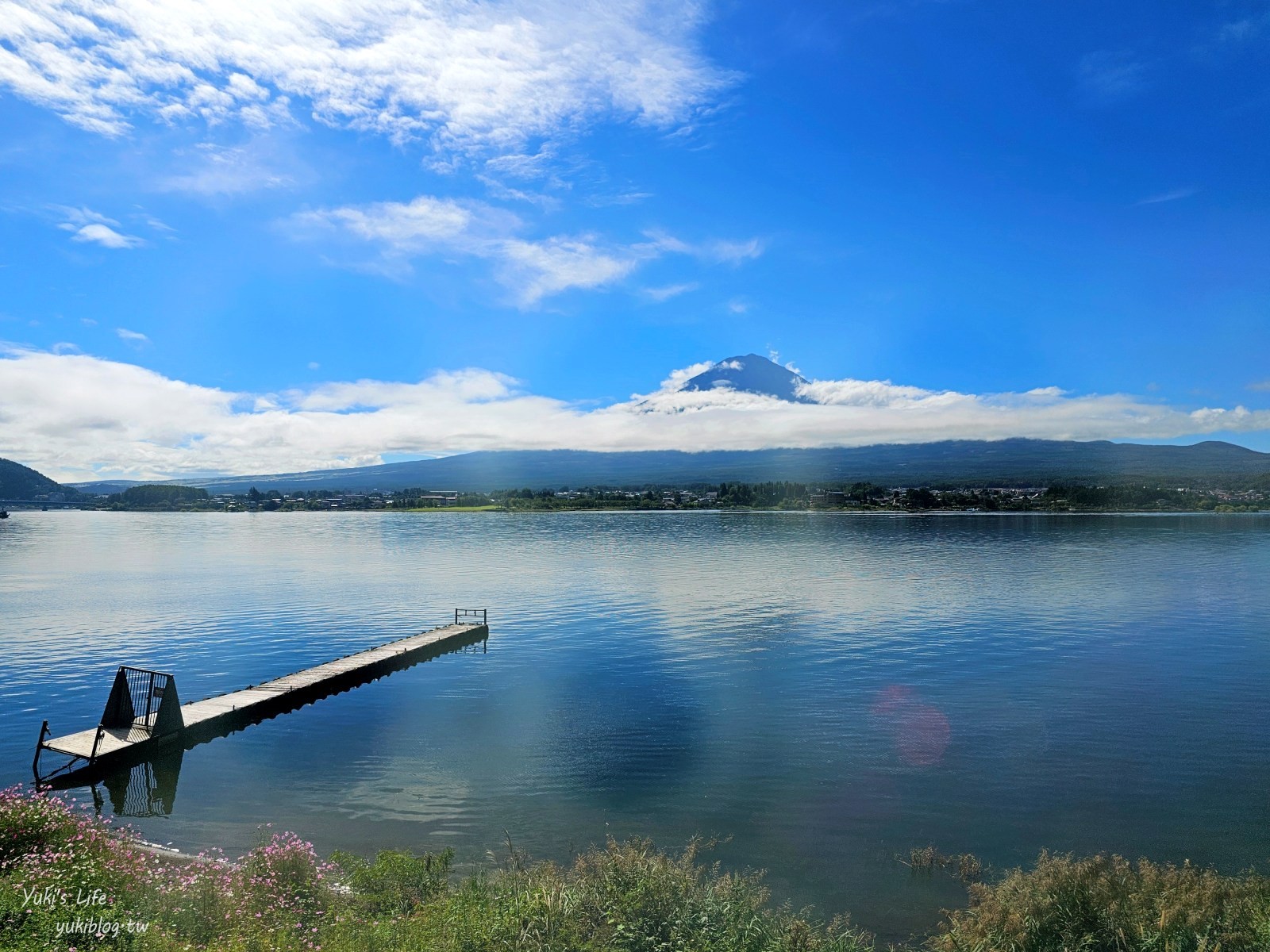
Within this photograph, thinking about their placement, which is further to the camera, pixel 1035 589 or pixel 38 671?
pixel 1035 589

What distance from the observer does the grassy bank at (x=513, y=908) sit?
11.9 metres

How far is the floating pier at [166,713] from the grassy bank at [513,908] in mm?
11129

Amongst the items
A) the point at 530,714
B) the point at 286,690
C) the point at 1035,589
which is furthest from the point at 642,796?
the point at 1035,589

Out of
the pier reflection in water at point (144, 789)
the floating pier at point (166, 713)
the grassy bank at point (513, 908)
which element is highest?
the grassy bank at point (513, 908)

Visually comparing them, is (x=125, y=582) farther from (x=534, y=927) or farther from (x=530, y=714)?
(x=534, y=927)

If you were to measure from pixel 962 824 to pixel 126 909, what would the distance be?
730 inches

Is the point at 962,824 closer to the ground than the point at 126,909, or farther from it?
closer to the ground

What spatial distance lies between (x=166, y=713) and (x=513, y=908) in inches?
834

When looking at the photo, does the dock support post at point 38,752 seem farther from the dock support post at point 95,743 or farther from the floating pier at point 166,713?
the dock support post at point 95,743

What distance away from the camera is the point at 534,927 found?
1228 cm

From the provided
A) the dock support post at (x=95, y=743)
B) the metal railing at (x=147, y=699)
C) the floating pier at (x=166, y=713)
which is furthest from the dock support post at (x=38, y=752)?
the metal railing at (x=147, y=699)

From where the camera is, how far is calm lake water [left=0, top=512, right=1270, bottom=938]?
67.1 feet

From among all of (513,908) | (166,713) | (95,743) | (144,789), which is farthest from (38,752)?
(513,908)

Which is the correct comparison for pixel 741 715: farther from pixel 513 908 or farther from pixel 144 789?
pixel 144 789
